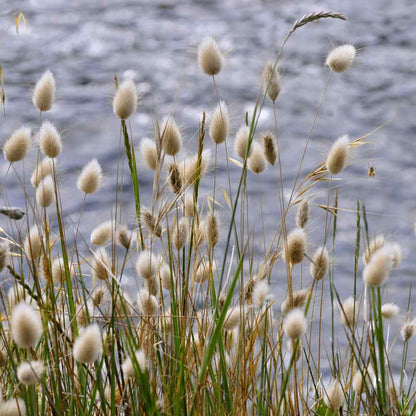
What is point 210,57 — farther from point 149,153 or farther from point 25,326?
point 25,326

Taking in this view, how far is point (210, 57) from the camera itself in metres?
1.49

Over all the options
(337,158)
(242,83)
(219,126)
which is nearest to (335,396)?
(337,158)

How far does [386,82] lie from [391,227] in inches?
97.2

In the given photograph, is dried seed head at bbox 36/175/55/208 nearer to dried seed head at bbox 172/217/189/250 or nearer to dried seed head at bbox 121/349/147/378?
dried seed head at bbox 172/217/189/250

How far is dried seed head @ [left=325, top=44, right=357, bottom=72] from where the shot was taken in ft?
5.13

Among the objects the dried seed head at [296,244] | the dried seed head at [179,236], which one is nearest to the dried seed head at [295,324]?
the dried seed head at [296,244]

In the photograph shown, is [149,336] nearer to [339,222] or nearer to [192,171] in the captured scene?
[192,171]

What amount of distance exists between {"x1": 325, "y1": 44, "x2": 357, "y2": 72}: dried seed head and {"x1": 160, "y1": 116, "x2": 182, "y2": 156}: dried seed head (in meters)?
0.36

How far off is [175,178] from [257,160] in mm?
174

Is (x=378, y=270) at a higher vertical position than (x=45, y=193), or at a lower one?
lower

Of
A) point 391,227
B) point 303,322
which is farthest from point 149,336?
point 391,227

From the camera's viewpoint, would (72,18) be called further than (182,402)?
Yes

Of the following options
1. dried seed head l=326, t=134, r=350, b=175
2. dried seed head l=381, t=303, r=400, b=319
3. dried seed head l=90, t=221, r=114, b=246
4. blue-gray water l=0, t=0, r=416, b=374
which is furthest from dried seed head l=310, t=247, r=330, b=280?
blue-gray water l=0, t=0, r=416, b=374

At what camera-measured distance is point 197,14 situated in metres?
7.05
